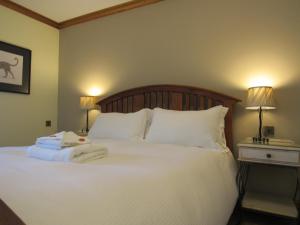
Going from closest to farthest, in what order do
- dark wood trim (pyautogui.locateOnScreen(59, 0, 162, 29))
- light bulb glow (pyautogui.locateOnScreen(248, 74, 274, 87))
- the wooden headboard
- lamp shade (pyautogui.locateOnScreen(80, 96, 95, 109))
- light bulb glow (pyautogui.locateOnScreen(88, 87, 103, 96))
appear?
light bulb glow (pyautogui.locateOnScreen(248, 74, 274, 87)), the wooden headboard, dark wood trim (pyautogui.locateOnScreen(59, 0, 162, 29)), lamp shade (pyautogui.locateOnScreen(80, 96, 95, 109)), light bulb glow (pyautogui.locateOnScreen(88, 87, 103, 96))

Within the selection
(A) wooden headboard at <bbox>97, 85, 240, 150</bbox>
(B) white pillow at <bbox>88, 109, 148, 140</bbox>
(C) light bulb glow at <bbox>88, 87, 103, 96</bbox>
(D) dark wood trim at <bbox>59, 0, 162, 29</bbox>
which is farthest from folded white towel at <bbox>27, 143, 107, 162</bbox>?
(D) dark wood trim at <bbox>59, 0, 162, 29</bbox>

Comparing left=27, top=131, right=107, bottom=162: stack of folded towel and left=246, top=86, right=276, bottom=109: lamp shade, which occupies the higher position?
left=246, top=86, right=276, bottom=109: lamp shade

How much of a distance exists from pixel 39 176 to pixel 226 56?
2.12 meters

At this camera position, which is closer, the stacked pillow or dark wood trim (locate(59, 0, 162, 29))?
the stacked pillow

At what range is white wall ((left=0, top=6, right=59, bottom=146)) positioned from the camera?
9.82ft

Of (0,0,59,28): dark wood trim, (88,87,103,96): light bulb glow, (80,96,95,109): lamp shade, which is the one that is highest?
(0,0,59,28): dark wood trim

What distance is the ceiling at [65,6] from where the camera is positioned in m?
2.94

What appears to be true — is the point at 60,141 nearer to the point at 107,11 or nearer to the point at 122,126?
the point at 122,126

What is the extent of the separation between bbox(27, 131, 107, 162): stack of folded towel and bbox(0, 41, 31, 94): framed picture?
6.29 ft

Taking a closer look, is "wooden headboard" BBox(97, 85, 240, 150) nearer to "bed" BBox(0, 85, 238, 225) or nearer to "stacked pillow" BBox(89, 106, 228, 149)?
"stacked pillow" BBox(89, 106, 228, 149)

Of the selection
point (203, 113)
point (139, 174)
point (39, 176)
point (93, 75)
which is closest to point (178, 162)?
point (139, 174)

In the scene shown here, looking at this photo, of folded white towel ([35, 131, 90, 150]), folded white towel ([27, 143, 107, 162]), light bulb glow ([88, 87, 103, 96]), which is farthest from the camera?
light bulb glow ([88, 87, 103, 96])

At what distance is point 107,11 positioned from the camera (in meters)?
3.15

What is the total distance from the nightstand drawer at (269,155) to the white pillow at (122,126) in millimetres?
991
